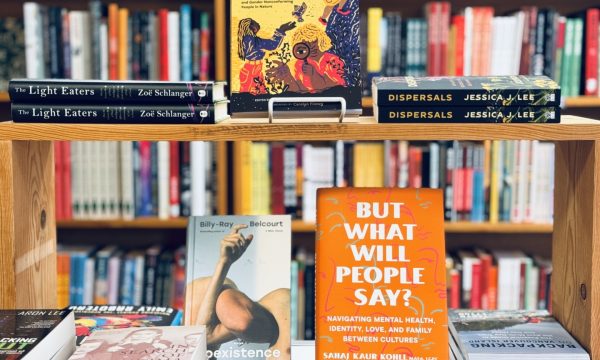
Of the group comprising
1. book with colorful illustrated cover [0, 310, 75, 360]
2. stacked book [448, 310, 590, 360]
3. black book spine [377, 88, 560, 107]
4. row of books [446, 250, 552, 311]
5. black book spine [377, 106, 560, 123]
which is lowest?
row of books [446, 250, 552, 311]

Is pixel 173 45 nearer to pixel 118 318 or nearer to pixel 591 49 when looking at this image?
pixel 118 318

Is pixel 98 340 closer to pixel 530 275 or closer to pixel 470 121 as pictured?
pixel 470 121

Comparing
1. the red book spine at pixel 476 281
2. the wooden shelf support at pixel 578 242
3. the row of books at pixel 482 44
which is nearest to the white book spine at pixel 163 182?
the row of books at pixel 482 44

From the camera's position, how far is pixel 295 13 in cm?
110

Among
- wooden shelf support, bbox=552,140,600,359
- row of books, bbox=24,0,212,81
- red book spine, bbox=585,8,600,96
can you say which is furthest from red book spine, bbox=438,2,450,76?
wooden shelf support, bbox=552,140,600,359

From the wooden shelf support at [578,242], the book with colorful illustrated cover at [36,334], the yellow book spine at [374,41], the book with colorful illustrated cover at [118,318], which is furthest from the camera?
the yellow book spine at [374,41]

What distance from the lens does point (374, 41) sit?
2.10 metres

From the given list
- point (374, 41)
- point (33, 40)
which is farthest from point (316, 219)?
point (33, 40)

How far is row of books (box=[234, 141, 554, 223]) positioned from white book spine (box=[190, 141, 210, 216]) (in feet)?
0.37

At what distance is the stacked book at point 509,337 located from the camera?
1.06 m

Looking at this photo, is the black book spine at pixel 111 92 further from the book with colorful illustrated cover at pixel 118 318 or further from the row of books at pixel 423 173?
the row of books at pixel 423 173

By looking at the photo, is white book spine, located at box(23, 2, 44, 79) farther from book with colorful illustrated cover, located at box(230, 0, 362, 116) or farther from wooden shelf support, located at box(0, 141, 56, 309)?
book with colorful illustrated cover, located at box(230, 0, 362, 116)

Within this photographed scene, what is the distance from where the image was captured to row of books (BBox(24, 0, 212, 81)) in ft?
6.95

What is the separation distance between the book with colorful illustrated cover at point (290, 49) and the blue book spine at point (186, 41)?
41.7 inches
